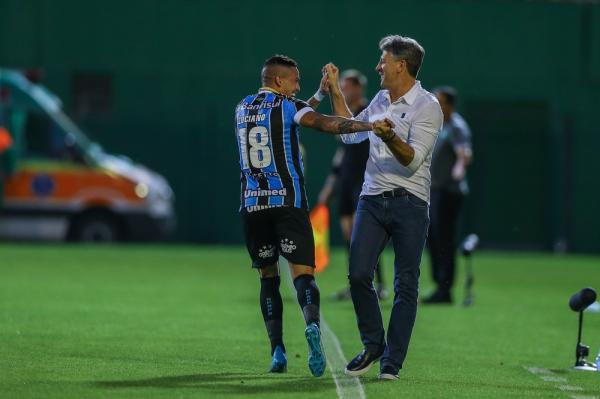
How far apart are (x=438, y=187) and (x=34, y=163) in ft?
33.9

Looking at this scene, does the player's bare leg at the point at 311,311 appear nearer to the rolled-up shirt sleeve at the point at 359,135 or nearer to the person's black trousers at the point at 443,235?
the rolled-up shirt sleeve at the point at 359,135

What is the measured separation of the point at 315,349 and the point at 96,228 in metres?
16.9

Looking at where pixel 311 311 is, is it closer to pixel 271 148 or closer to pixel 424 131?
pixel 271 148

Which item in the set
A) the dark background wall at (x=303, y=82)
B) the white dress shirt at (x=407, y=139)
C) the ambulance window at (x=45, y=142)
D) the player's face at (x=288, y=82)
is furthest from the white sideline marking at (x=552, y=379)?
the dark background wall at (x=303, y=82)

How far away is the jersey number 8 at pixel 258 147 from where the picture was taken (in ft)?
31.0

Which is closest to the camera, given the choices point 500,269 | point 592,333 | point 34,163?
point 592,333

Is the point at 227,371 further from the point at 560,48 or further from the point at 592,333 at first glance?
the point at 560,48

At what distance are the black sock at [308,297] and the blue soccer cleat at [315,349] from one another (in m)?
0.13

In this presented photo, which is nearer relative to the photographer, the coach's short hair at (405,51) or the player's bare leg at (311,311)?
the player's bare leg at (311,311)

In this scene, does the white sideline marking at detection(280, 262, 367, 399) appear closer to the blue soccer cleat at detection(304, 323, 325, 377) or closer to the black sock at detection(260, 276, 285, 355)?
the blue soccer cleat at detection(304, 323, 325, 377)

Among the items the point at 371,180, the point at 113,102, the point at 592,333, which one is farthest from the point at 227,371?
the point at 113,102

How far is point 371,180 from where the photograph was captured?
953 cm

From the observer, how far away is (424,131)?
9.27 meters

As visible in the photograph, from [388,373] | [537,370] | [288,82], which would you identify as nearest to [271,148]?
[288,82]
